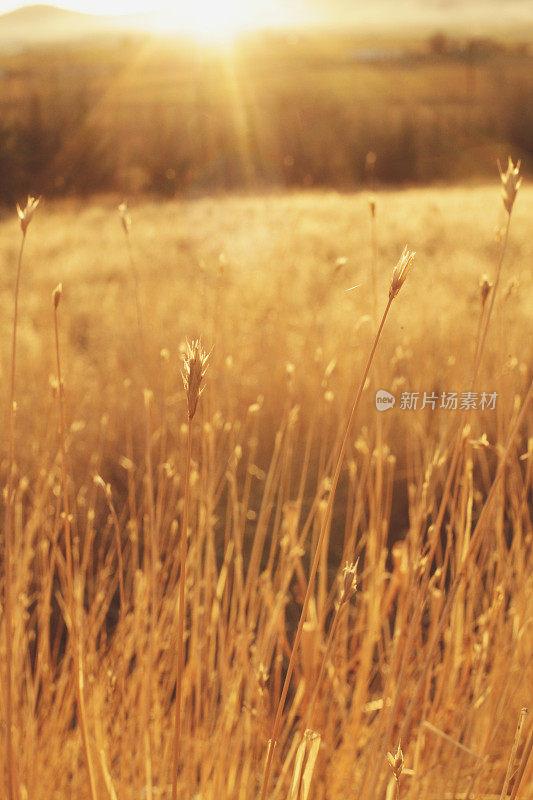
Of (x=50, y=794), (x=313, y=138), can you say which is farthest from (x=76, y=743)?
(x=313, y=138)

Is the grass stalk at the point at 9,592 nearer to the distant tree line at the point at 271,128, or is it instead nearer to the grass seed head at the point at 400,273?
the grass seed head at the point at 400,273

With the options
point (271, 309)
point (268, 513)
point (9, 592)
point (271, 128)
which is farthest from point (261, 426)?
point (271, 128)

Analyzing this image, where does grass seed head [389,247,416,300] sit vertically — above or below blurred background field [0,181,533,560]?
above

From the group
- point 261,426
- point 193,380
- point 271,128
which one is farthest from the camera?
point 271,128

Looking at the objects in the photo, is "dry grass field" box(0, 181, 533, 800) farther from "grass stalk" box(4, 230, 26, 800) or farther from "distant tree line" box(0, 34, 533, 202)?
"distant tree line" box(0, 34, 533, 202)

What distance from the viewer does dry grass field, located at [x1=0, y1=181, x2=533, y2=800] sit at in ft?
1.88

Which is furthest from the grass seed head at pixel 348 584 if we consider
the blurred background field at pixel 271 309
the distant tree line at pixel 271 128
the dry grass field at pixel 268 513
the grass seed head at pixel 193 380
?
the distant tree line at pixel 271 128

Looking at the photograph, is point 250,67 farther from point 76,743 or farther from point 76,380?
point 76,743

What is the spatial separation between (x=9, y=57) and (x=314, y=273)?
151cm

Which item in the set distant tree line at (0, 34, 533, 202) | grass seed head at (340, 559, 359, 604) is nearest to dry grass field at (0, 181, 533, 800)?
grass seed head at (340, 559, 359, 604)

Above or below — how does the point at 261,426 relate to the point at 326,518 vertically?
below

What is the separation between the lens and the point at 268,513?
778 millimetres

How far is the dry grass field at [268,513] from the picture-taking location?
573 millimetres

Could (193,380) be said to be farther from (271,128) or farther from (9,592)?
(271,128)
